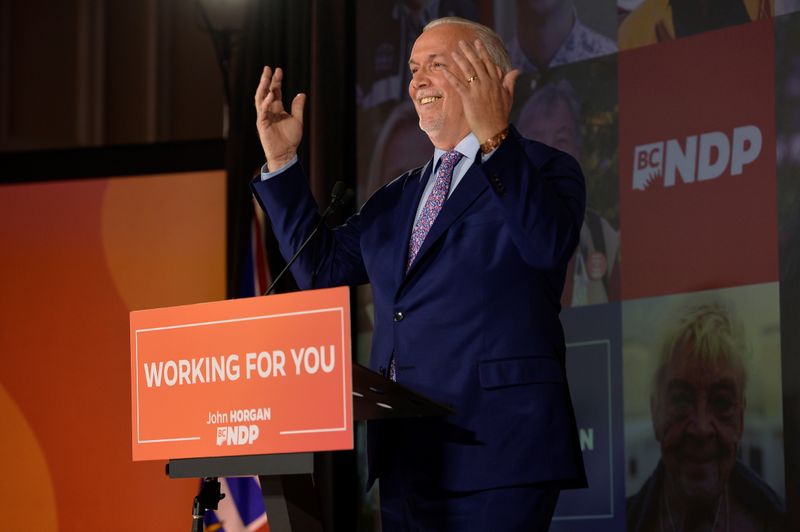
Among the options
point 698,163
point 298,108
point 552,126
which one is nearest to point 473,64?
point 298,108

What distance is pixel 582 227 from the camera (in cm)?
405

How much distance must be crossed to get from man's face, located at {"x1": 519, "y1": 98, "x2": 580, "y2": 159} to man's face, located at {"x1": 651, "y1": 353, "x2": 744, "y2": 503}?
83 centimetres

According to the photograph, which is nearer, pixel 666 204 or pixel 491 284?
pixel 491 284

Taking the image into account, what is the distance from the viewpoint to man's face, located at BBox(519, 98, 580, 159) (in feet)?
13.4

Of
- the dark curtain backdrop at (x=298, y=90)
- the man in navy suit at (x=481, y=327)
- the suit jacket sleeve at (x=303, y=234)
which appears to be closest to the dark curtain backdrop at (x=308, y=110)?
the dark curtain backdrop at (x=298, y=90)

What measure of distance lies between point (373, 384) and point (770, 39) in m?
2.17

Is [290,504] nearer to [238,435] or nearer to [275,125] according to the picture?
[238,435]

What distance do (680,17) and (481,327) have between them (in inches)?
78.8

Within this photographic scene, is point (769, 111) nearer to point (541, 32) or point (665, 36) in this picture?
point (665, 36)

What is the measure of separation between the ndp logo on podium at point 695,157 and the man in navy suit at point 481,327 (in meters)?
1.44

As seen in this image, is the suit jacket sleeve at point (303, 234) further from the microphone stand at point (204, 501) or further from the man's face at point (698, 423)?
the man's face at point (698, 423)

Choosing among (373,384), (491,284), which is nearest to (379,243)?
(491,284)

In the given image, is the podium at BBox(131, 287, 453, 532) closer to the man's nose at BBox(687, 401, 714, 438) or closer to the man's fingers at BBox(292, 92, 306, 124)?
the man's fingers at BBox(292, 92, 306, 124)

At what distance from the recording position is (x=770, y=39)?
362 cm
